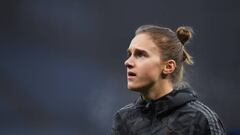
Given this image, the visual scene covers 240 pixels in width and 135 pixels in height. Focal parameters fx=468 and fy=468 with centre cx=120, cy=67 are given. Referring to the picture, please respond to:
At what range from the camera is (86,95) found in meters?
2.83

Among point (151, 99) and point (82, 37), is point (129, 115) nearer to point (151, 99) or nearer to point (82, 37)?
point (151, 99)

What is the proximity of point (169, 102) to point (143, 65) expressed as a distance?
5.6 inches

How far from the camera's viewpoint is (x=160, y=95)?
1490 millimetres

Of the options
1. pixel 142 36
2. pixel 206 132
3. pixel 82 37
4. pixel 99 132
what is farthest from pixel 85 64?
pixel 206 132

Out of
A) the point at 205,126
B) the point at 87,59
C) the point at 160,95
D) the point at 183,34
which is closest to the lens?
the point at 205,126

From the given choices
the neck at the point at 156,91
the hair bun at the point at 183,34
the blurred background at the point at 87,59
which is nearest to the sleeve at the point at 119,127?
the neck at the point at 156,91

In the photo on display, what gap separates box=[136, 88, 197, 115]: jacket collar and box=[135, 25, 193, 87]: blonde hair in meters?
0.06

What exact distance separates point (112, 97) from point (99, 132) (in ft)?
0.74

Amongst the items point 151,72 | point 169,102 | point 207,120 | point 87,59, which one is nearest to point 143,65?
point 151,72

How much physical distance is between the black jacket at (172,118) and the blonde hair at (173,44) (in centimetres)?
9

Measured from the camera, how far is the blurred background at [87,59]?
9.24 ft

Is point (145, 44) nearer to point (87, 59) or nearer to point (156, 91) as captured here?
point (156, 91)

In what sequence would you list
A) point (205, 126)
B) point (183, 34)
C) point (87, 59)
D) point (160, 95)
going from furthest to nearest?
point (87, 59)
point (183, 34)
point (160, 95)
point (205, 126)

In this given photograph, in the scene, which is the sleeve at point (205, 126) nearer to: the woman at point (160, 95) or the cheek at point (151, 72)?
the woman at point (160, 95)
